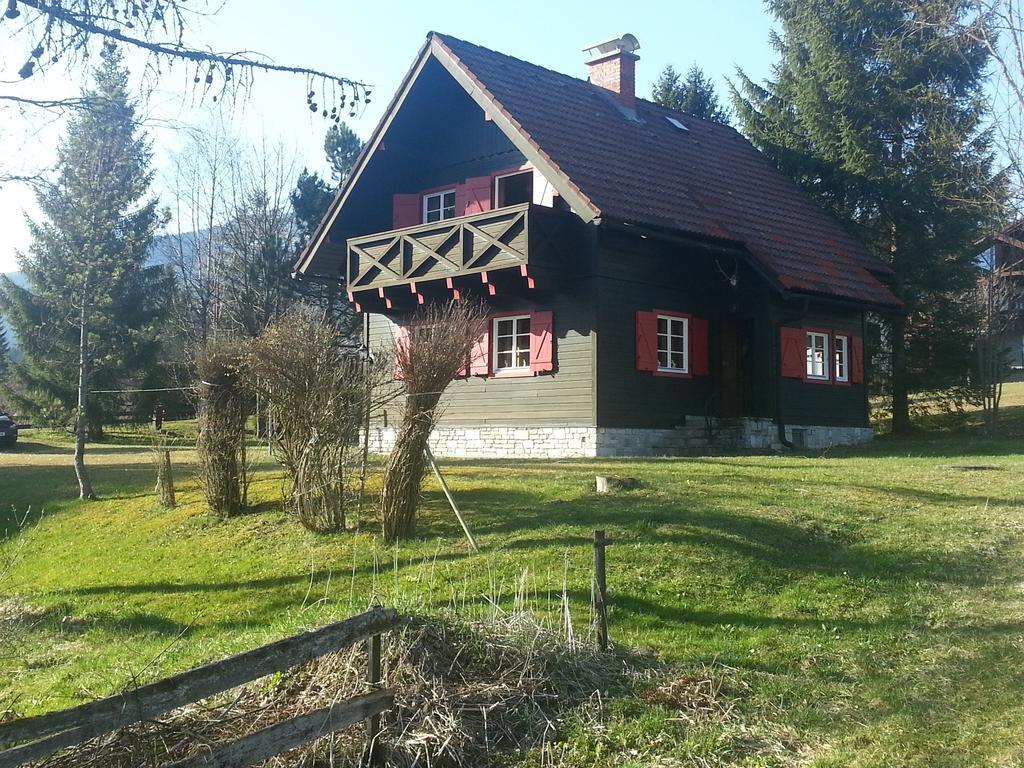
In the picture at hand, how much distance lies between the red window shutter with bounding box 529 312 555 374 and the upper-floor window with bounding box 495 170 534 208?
110 inches

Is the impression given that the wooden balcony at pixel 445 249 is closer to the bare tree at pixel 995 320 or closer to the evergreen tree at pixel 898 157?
the evergreen tree at pixel 898 157

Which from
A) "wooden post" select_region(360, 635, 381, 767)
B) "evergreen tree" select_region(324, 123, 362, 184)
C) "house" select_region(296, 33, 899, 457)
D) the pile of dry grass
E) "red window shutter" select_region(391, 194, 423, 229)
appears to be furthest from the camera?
"evergreen tree" select_region(324, 123, 362, 184)

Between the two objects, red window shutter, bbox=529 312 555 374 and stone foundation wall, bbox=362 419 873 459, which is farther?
red window shutter, bbox=529 312 555 374

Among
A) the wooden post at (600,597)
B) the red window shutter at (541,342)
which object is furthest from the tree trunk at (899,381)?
the wooden post at (600,597)

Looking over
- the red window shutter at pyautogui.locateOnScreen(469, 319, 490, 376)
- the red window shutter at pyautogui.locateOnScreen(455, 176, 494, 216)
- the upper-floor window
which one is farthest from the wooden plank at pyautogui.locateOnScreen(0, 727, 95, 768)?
the upper-floor window

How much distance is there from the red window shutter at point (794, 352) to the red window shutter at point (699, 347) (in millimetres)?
1659

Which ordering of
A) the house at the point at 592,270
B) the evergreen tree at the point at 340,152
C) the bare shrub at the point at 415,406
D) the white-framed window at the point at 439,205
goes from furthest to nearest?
the evergreen tree at the point at 340,152 → the white-framed window at the point at 439,205 → the house at the point at 592,270 → the bare shrub at the point at 415,406

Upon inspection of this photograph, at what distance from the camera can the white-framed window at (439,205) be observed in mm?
20812

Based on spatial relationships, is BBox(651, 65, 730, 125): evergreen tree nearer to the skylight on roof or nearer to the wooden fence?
the skylight on roof

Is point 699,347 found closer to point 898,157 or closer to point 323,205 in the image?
point 898,157

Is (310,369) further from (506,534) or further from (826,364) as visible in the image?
(826,364)

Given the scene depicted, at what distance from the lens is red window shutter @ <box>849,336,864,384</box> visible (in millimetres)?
21906

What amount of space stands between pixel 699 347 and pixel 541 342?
3.37 meters

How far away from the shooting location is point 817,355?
69.7ft
